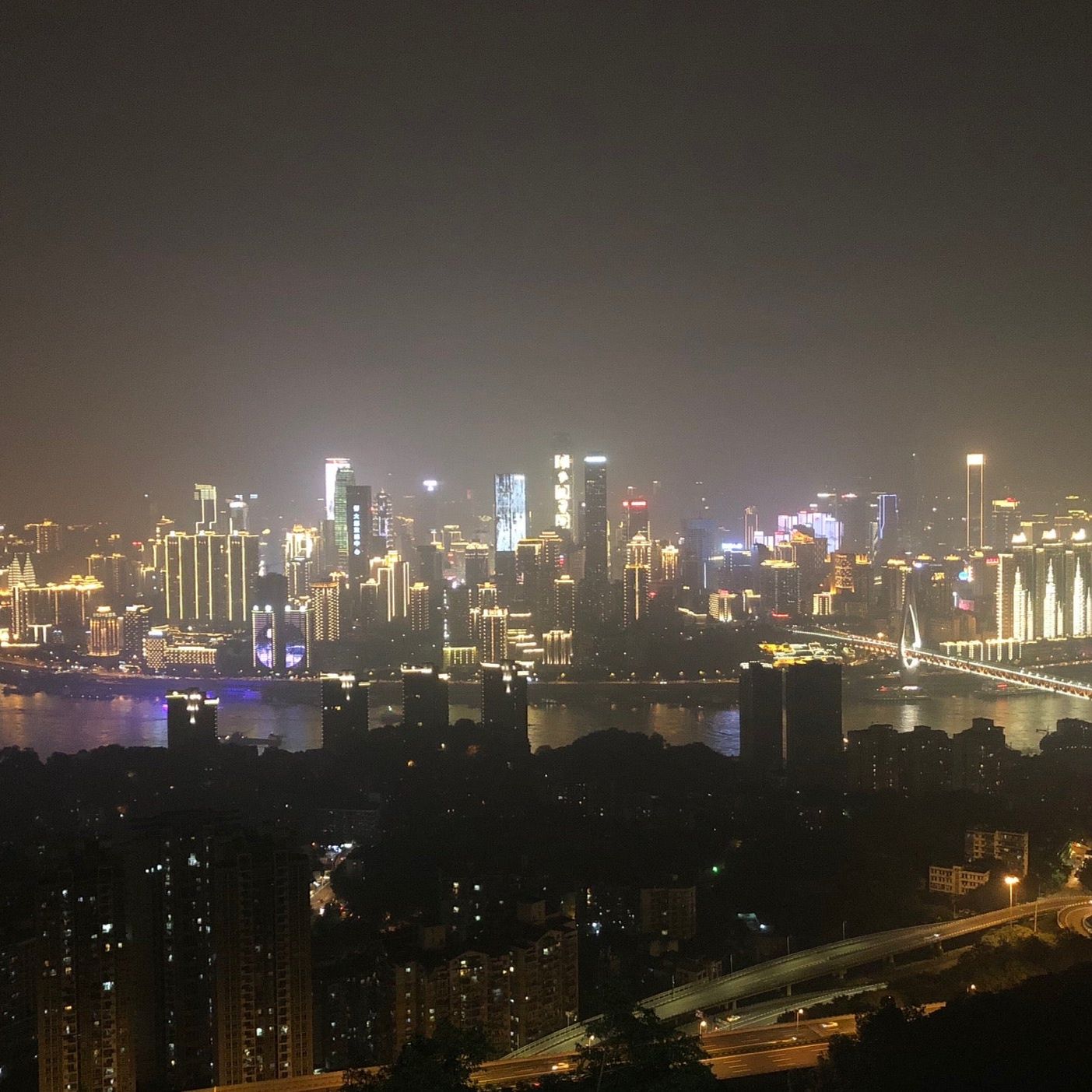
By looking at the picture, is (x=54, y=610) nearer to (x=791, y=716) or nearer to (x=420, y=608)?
(x=420, y=608)

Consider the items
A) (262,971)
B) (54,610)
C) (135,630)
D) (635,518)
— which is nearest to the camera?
(262,971)

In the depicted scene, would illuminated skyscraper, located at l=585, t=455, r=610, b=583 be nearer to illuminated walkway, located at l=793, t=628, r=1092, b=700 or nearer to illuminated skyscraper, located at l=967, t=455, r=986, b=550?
illuminated walkway, located at l=793, t=628, r=1092, b=700

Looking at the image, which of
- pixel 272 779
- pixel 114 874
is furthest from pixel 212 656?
pixel 114 874

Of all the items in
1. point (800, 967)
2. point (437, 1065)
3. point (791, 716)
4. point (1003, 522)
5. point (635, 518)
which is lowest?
point (800, 967)

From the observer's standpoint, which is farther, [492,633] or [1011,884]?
[492,633]

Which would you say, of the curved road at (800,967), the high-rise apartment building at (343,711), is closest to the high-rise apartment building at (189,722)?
the high-rise apartment building at (343,711)

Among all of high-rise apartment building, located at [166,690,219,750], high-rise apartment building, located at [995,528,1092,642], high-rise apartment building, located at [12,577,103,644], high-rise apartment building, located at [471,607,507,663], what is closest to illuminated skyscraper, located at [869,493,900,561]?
high-rise apartment building, located at [995,528,1092,642]

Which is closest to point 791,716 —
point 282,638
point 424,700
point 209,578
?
point 424,700
